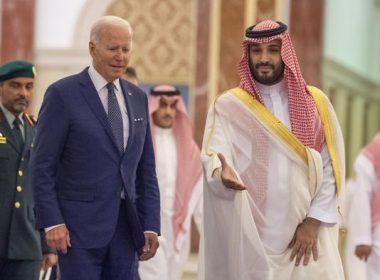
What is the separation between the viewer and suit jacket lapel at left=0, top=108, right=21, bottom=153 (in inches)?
262

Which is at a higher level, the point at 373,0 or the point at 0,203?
the point at 0,203

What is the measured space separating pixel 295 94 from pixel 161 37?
10.2 m

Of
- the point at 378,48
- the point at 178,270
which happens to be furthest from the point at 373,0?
the point at 178,270

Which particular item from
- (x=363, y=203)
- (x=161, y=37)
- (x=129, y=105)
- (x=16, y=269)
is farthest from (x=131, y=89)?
(x=161, y=37)

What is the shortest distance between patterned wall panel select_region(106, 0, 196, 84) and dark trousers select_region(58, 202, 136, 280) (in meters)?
10.2

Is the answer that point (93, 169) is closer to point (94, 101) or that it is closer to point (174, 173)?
point (94, 101)

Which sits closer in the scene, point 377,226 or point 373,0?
point 377,226

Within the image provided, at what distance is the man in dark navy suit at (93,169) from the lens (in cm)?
564

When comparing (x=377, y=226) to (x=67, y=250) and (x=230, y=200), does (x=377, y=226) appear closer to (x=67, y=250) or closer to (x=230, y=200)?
(x=230, y=200)

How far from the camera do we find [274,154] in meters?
6.14

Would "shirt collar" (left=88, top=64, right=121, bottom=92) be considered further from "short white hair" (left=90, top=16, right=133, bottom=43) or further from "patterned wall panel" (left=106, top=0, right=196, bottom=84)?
"patterned wall panel" (left=106, top=0, right=196, bottom=84)

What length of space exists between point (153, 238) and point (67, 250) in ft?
1.49

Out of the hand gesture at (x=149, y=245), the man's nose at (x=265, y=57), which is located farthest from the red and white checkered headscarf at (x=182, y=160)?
the hand gesture at (x=149, y=245)

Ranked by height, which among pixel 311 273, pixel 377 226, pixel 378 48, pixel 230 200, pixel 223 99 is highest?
pixel 223 99
